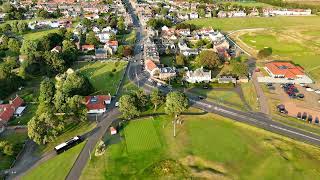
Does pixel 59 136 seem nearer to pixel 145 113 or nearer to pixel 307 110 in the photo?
pixel 145 113

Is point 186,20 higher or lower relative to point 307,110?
higher

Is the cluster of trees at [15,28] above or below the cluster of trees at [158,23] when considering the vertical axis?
above

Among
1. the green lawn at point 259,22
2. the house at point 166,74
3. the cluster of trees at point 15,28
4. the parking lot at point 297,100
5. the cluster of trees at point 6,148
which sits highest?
the cluster of trees at point 15,28

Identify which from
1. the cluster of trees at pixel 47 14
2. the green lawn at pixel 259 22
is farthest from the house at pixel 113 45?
the cluster of trees at pixel 47 14

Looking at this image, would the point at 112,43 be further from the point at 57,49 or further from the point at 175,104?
the point at 175,104

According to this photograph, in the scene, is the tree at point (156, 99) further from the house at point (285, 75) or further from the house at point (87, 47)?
the house at point (87, 47)

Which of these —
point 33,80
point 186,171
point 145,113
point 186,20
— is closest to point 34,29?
point 33,80

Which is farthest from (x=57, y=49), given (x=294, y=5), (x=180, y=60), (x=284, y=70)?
(x=294, y=5)
